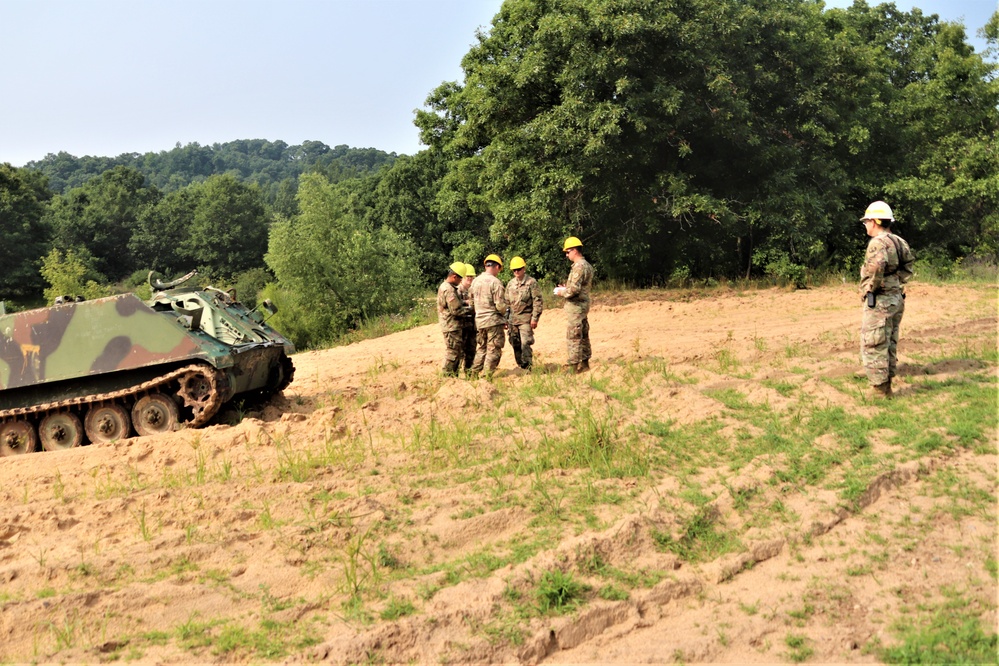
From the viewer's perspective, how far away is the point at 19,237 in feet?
174

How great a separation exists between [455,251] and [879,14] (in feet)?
62.4

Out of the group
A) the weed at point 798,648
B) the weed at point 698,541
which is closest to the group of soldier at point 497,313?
the weed at point 698,541

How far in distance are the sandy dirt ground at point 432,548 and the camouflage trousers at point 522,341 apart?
7.77 ft

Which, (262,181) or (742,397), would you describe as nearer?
(742,397)

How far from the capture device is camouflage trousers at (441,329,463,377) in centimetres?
1311

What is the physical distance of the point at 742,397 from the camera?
9.90 metres

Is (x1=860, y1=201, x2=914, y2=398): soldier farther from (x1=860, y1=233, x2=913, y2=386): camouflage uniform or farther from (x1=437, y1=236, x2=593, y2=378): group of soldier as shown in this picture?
(x1=437, y1=236, x2=593, y2=378): group of soldier

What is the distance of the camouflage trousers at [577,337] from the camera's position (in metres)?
12.3

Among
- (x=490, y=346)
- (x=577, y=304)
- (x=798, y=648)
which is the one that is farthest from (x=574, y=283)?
(x=798, y=648)

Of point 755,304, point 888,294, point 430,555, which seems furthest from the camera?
point 755,304

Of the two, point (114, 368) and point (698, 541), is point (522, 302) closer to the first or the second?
point (114, 368)

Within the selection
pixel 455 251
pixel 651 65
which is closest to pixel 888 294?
pixel 651 65

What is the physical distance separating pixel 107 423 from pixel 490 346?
5014mm

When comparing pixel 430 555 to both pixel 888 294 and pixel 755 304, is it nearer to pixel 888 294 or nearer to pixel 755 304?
pixel 888 294
